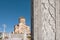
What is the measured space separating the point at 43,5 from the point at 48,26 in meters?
0.32

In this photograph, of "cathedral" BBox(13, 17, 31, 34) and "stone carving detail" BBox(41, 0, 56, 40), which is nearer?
"stone carving detail" BBox(41, 0, 56, 40)

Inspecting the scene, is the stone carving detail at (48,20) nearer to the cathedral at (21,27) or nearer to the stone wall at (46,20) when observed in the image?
the stone wall at (46,20)

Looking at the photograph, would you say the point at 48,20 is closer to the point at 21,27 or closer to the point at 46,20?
the point at 46,20

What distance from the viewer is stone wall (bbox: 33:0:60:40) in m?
3.18

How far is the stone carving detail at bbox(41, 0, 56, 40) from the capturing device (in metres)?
3.21

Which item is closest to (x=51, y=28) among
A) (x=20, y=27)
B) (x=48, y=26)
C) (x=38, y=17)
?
(x=48, y=26)

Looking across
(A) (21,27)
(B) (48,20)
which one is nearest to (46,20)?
(B) (48,20)

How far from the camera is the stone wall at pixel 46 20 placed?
3182 mm

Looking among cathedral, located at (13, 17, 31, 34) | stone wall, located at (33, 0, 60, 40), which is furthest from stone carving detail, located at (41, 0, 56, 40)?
cathedral, located at (13, 17, 31, 34)

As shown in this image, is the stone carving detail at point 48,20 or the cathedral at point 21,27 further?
the cathedral at point 21,27

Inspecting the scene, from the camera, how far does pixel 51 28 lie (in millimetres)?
3229

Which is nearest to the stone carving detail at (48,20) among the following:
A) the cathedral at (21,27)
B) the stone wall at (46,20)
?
the stone wall at (46,20)

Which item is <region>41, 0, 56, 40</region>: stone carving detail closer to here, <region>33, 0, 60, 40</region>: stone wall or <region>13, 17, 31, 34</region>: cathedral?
<region>33, 0, 60, 40</region>: stone wall

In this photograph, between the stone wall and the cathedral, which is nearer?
the stone wall
